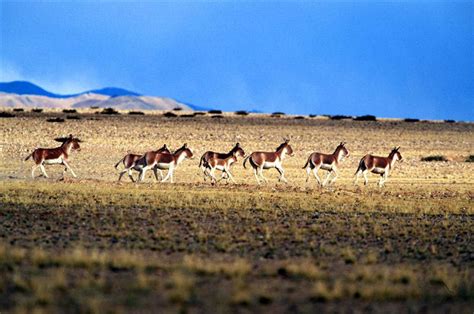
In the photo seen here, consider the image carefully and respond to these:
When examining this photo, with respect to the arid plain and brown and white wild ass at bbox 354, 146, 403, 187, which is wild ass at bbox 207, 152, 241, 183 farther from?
brown and white wild ass at bbox 354, 146, 403, 187

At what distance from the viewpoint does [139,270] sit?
11.8 meters

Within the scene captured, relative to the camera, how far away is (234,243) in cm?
1498

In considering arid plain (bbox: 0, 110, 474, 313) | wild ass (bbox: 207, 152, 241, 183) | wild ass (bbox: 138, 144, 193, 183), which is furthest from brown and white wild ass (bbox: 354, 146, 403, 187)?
wild ass (bbox: 138, 144, 193, 183)

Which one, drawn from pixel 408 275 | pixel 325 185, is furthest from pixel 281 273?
pixel 325 185

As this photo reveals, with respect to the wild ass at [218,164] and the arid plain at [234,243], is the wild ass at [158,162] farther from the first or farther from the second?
the wild ass at [218,164]

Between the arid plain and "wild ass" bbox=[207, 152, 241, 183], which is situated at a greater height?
"wild ass" bbox=[207, 152, 241, 183]

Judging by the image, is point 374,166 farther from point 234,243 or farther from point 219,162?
point 234,243

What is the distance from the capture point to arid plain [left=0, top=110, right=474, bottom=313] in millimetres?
10344

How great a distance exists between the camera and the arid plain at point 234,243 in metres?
10.3

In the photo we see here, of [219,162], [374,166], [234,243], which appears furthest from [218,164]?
[234,243]

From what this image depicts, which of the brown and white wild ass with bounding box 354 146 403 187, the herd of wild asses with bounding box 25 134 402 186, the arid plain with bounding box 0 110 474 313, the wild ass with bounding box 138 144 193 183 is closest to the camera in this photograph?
the arid plain with bounding box 0 110 474 313

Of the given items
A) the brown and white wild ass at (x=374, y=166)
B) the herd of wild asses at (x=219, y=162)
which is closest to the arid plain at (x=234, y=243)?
the brown and white wild ass at (x=374, y=166)

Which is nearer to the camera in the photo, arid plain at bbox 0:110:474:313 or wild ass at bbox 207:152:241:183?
arid plain at bbox 0:110:474:313

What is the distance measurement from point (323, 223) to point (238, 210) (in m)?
2.89
